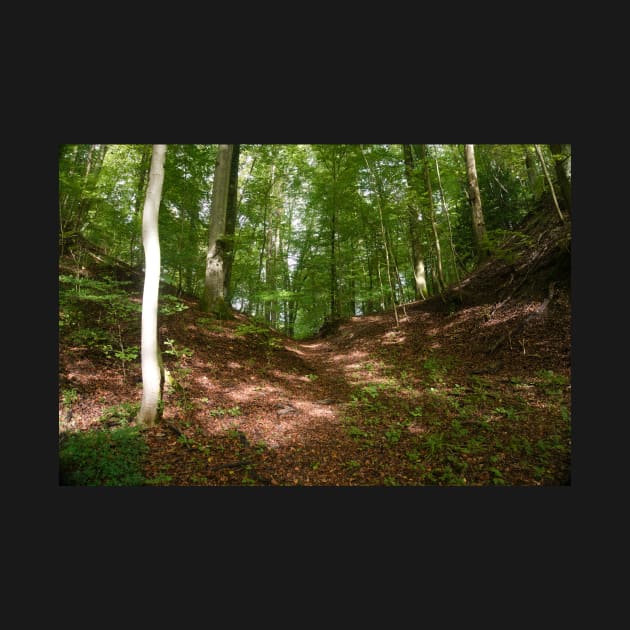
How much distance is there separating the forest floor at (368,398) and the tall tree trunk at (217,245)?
0.44m

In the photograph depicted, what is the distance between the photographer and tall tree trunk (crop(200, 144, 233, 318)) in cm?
802

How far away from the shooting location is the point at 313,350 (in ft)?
36.1

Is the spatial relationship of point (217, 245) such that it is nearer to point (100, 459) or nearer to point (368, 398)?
point (368, 398)

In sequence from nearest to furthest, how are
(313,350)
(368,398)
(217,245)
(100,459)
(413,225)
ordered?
1. (100,459)
2. (368,398)
3. (217,245)
4. (413,225)
5. (313,350)

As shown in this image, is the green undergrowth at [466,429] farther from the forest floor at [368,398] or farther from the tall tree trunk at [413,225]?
the tall tree trunk at [413,225]

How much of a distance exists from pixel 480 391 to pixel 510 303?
2.93 m

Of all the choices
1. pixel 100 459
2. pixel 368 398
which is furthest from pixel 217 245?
pixel 100 459

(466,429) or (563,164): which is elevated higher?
(563,164)

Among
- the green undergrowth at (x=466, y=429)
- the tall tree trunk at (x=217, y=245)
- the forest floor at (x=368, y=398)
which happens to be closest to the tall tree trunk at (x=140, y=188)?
the tall tree trunk at (x=217, y=245)

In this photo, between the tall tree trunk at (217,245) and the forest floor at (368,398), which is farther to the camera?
the tall tree trunk at (217,245)

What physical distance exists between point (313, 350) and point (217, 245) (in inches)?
194

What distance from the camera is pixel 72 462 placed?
10.8ft

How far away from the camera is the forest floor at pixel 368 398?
11.7 ft

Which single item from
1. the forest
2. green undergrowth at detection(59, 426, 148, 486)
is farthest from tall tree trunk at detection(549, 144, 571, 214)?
green undergrowth at detection(59, 426, 148, 486)
